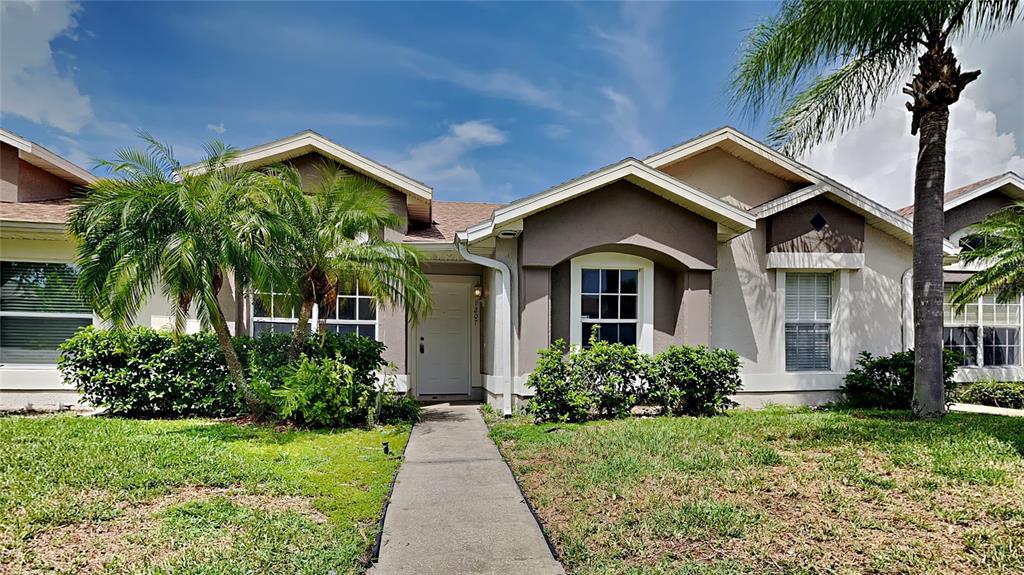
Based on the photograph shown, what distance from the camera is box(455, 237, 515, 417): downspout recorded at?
386 inches

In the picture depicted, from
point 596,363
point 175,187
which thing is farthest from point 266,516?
point 596,363

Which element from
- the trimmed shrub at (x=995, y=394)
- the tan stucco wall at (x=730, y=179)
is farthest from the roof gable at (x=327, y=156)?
the trimmed shrub at (x=995, y=394)

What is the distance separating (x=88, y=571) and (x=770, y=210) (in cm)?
1140

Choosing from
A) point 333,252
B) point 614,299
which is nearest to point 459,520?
point 333,252

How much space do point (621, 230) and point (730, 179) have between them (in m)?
3.78

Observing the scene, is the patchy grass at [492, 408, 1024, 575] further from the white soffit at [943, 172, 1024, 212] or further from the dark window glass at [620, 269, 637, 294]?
the white soffit at [943, 172, 1024, 212]

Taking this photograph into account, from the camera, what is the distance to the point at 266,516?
4672 millimetres

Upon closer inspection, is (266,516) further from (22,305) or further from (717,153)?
(717,153)

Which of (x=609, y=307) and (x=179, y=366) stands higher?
(x=609, y=307)

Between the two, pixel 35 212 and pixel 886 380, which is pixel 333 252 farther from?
pixel 886 380

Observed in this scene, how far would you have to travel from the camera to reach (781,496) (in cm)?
509

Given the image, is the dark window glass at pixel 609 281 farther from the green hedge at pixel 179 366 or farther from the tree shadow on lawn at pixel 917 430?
the green hedge at pixel 179 366

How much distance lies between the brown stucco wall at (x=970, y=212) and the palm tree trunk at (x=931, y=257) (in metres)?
5.19

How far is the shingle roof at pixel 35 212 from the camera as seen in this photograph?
32.0 ft
